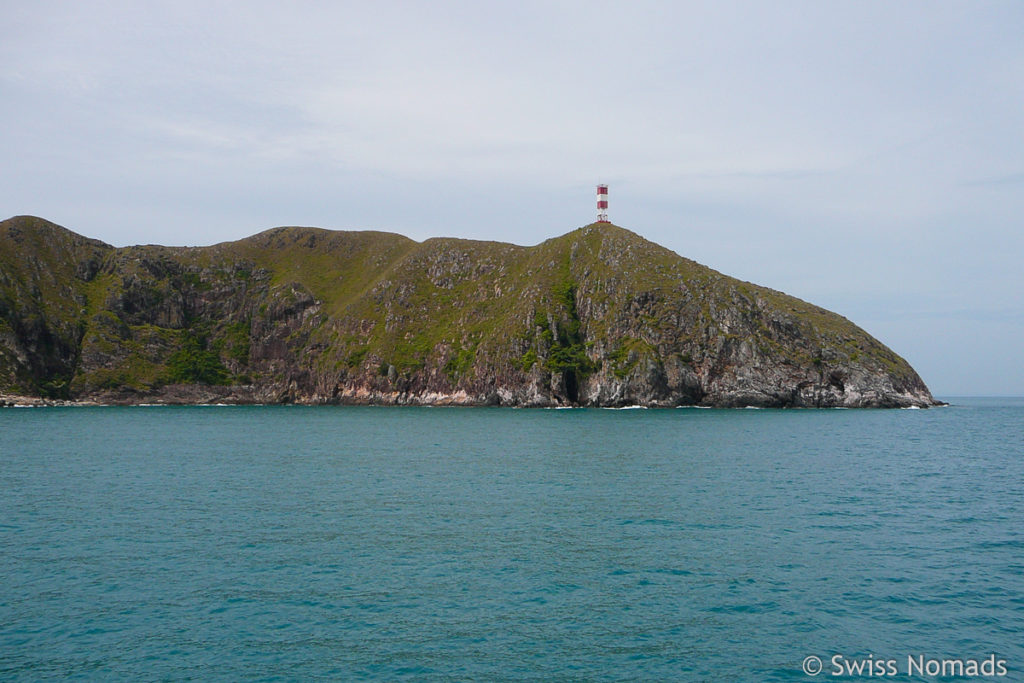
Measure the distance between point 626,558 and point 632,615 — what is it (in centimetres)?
720

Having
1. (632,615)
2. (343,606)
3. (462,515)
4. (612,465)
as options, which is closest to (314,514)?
(462,515)

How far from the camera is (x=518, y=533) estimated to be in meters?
36.8

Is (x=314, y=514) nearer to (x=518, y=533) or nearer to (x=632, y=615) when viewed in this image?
(x=518, y=533)

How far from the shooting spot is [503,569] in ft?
99.1

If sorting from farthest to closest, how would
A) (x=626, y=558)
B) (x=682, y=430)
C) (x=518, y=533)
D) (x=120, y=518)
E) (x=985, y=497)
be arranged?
1. (x=682, y=430)
2. (x=985, y=497)
3. (x=120, y=518)
4. (x=518, y=533)
5. (x=626, y=558)

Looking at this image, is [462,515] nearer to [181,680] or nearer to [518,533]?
[518,533]

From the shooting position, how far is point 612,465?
63406mm

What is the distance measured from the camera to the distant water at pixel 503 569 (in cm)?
2153

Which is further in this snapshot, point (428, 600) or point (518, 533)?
point (518, 533)

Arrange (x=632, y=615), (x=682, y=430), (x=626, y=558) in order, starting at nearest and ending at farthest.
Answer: (x=632, y=615) < (x=626, y=558) < (x=682, y=430)

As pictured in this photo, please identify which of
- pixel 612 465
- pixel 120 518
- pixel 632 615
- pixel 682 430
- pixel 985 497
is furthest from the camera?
pixel 682 430

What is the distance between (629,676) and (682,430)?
84.5 meters

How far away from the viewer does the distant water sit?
848 inches

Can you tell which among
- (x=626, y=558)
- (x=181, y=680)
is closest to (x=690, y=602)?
(x=626, y=558)
